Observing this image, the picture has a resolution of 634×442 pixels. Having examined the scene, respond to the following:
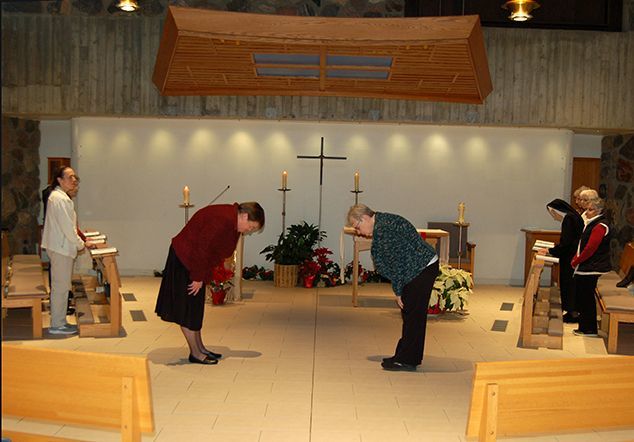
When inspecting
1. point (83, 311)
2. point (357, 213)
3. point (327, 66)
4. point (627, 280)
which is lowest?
point (83, 311)

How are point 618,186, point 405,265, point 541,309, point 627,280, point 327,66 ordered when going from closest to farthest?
point 405,265 → point 627,280 → point 541,309 → point 327,66 → point 618,186

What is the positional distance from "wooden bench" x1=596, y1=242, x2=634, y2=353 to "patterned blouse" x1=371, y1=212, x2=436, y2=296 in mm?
2240

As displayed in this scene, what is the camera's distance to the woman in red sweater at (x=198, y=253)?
6.03 metres

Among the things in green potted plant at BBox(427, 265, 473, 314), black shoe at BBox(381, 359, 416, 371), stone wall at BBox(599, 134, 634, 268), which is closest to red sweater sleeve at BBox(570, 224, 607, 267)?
green potted plant at BBox(427, 265, 473, 314)

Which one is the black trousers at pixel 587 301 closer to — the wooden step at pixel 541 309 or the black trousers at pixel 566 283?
the wooden step at pixel 541 309

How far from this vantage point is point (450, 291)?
8.81 metres

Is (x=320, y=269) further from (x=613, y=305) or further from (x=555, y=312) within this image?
(x=613, y=305)

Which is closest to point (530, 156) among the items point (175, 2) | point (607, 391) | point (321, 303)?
point (321, 303)

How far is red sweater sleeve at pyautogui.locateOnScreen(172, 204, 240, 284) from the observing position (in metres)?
6.02

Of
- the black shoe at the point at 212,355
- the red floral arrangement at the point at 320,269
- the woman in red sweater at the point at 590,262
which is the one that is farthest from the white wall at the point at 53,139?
the woman in red sweater at the point at 590,262

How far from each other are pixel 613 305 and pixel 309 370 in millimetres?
3173

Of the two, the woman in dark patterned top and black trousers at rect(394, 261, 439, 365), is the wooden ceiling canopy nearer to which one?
the woman in dark patterned top

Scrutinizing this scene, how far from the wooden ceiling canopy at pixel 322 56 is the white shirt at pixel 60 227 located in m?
2.31

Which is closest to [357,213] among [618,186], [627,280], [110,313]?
[110,313]
